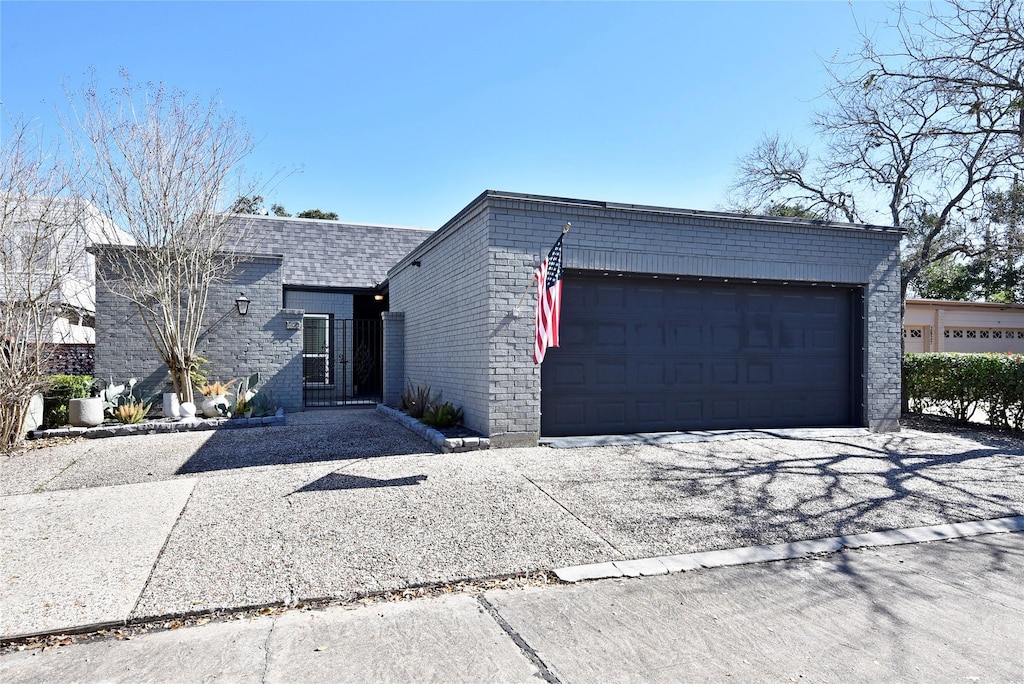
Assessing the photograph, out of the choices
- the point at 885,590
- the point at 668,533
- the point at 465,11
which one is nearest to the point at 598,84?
the point at 465,11

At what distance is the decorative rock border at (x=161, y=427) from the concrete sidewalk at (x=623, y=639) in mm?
7325

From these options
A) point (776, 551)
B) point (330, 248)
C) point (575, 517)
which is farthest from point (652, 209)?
point (330, 248)

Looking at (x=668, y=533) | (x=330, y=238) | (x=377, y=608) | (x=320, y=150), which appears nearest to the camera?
(x=377, y=608)

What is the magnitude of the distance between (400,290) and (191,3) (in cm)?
663

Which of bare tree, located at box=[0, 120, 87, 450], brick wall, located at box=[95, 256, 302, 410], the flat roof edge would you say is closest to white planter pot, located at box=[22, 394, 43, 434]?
bare tree, located at box=[0, 120, 87, 450]

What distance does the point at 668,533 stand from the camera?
4.68m

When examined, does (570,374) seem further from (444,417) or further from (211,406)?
(211,406)

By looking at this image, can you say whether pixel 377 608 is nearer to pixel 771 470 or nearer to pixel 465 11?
pixel 771 470

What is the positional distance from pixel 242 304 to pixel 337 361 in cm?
402

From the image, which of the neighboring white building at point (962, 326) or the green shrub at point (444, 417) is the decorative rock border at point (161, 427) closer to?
the green shrub at point (444, 417)

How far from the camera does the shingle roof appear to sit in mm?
16016

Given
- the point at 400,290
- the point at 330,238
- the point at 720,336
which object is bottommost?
the point at 720,336

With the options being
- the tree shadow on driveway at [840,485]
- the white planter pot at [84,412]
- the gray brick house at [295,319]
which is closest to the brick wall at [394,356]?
the gray brick house at [295,319]

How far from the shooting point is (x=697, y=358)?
8.93 m
